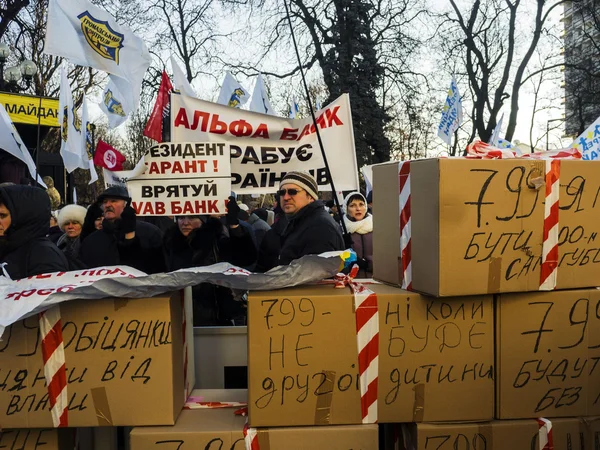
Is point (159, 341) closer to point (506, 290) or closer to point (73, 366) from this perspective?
point (73, 366)

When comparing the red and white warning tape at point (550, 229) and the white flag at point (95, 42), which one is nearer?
the red and white warning tape at point (550, 229)

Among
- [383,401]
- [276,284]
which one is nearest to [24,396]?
[276,284]

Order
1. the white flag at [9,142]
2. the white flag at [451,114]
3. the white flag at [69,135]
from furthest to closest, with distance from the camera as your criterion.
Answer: the white flag at [451,114], the white flag at [69,135], the white flag at [9,142]

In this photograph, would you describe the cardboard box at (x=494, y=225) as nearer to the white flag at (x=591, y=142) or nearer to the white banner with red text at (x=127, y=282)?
the white banner with red text at (x=127, y=282)

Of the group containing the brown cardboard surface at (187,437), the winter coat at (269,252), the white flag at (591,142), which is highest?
the white flag at (591,142)

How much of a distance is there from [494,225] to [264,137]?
304 cm

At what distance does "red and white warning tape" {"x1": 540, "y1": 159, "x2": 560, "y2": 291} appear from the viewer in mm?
2830

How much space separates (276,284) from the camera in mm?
2867

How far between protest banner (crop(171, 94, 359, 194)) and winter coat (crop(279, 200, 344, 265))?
117 centimetres

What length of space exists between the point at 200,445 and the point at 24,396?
2.56ft

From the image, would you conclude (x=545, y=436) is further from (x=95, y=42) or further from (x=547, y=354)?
(x=95, y=42)

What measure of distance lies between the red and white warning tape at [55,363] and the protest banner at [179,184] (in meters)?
2.21

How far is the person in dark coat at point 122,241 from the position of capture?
496 cm

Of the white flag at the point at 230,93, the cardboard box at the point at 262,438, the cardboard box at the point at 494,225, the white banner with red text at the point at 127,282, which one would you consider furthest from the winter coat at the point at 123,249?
the white flag at the point at 230,93
